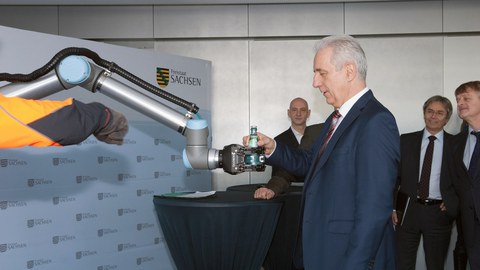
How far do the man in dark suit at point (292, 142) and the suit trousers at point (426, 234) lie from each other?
3.29 feet

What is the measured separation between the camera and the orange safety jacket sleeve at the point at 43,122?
1.21 m

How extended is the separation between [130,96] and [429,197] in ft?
12.6

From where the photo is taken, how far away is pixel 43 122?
1.22 m

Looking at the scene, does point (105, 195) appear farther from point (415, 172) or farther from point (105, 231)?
point (415, 172)

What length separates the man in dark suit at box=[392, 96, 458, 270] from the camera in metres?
4.71

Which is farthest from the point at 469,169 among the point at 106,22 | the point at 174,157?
the point at 106,22

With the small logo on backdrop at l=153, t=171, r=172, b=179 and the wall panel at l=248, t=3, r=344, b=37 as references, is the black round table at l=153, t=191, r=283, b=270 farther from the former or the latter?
the wall panel at l=248, t=3, r=344, b=37

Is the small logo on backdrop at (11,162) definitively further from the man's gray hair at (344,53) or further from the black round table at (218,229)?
the man's gray hair at (344,53)

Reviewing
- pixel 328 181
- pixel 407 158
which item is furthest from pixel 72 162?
pixel 407 158

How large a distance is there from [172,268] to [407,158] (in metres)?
2.25

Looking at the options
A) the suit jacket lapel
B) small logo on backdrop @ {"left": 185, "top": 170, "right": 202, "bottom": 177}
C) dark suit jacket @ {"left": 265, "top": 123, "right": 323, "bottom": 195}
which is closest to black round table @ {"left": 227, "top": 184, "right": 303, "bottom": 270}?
dark suit jacket @ {"left": 265, "top": 123, "right": 323, "bottom": 195}

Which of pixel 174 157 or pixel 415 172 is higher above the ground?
pixel 174 157

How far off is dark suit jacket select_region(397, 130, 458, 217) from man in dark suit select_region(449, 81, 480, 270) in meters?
0.21

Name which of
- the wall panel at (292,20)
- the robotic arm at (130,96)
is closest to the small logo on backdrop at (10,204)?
the robotic arm at (130,96)
